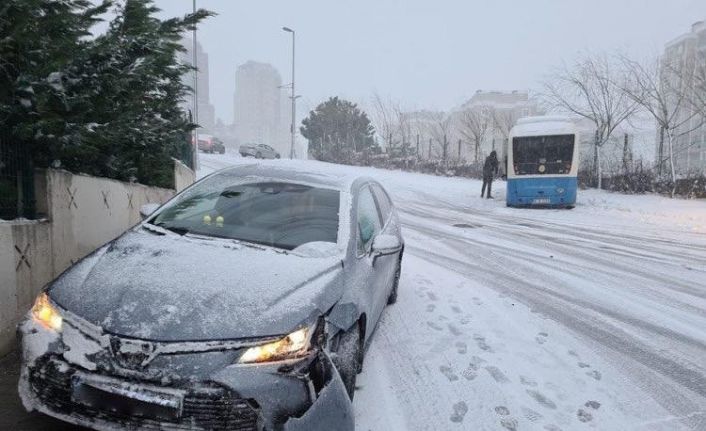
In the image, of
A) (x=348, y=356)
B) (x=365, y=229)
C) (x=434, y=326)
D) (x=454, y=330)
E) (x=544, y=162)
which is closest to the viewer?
(x=348, y=356)

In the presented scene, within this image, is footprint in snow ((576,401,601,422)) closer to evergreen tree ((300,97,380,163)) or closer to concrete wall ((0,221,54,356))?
concrete wall ((0,221,54,356))

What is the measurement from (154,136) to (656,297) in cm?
648

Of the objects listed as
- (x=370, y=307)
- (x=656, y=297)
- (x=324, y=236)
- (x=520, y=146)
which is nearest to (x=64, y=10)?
(x=324, y=236)

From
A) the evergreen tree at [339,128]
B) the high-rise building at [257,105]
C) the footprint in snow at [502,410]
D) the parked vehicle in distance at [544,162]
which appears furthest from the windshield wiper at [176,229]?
the high-rise building at [257,105]

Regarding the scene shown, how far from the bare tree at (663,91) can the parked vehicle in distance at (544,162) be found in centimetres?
548

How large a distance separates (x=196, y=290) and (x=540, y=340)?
333 cm

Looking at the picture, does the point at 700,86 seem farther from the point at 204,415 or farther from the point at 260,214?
the point at 204,415

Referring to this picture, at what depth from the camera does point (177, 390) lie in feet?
6.70

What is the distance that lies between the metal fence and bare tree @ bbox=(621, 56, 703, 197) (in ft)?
69.3

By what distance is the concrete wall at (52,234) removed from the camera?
11.9 ft

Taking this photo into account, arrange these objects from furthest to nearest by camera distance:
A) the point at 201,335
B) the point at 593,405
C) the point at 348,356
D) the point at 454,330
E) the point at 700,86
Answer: the point at 700,86
the point at 454,330
the point at 593,405
the point at 348,356
the point at 201,335

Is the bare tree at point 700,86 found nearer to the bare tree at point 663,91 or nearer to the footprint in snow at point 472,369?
the bare tree at point 663,91

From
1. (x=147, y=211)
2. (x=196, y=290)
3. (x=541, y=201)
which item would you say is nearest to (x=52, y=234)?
(x=147, y=211)

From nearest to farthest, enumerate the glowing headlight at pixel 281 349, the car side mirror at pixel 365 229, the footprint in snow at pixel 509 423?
the glowing headlight at pixel 281 349 → the footprint in snow at pixel 509 423 → the car side mirror at pixel 365 229
